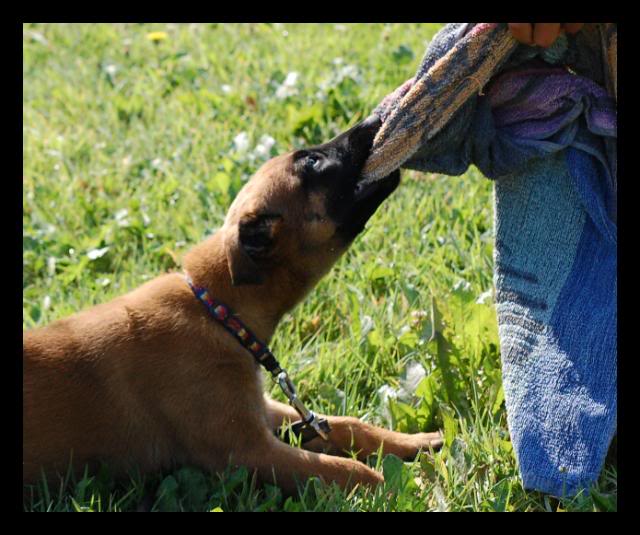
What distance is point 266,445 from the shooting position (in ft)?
10.9

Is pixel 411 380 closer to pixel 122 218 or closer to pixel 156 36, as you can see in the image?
pixel 122 218

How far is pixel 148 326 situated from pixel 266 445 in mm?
Result: 609

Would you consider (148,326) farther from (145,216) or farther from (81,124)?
(81,124)

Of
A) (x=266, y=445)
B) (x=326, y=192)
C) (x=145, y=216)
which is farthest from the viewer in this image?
(x=145, y=216)

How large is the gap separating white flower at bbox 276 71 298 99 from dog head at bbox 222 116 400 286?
98.2 inches

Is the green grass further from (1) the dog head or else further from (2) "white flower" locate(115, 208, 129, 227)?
(1) the dog head

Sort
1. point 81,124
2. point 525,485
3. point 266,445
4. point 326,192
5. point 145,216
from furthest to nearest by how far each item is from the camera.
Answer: point 81,124 < point 145,216 < point 326,192 < point 266,445 < point 525,485

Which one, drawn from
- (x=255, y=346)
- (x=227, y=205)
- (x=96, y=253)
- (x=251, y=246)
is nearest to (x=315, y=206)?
(x=251, y=246)

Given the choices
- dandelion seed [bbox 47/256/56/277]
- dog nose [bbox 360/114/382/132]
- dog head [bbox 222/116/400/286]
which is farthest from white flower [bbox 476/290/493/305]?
dandelion seed [bbox 47/256/56/277]

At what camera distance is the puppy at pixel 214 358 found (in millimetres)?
3318

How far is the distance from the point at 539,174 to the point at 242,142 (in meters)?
2.46

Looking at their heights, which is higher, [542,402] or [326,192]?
[326,192]

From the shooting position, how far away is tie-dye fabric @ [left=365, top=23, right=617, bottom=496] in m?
3.15
